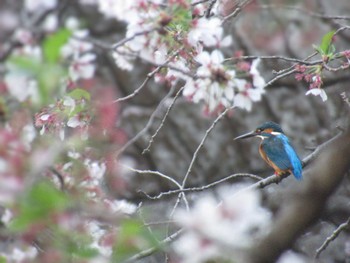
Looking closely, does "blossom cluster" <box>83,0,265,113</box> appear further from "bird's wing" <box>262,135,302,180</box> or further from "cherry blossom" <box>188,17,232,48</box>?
"bird's wing" <box>262,135,302,180</box>

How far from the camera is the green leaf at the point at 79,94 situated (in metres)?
1.67

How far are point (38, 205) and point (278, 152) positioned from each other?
5.40ft

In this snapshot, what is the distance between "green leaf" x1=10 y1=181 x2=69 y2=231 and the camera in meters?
1.00

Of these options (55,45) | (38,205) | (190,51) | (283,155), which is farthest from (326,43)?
(38,205)

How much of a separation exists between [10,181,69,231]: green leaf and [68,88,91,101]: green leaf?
0.68 meters

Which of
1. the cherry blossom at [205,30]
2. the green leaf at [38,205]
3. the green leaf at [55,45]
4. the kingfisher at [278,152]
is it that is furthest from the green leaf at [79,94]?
the kingfisher at [278,152]

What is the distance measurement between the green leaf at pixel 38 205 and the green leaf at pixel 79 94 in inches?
26.7

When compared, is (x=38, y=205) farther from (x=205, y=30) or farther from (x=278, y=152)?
(x=278, y=152)

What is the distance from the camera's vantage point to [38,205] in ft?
3.32

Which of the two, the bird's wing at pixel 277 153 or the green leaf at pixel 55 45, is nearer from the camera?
the green leaf at pixel 55 45

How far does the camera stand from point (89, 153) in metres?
2.01

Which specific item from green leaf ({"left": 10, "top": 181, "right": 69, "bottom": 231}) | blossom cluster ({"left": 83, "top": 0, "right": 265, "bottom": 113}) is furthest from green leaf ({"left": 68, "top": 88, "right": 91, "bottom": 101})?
green leaf ({"left": 10, "top": 181, "right": 69, "bottom": 231})

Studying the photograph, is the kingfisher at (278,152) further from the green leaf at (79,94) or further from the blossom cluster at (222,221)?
the blossom cluster at (222,221)

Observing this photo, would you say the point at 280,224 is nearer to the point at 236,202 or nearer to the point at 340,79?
the point at 236,202
